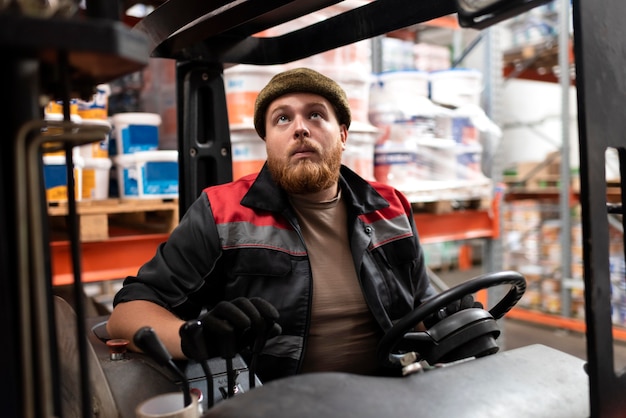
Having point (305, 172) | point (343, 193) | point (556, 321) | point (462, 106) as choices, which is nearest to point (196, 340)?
point (305, 172)

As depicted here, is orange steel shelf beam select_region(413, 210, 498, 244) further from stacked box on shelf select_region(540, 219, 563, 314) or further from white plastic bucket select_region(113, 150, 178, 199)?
stacked box on shelf select_region(540, 219, 563, 314)

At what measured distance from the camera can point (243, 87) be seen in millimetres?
3072

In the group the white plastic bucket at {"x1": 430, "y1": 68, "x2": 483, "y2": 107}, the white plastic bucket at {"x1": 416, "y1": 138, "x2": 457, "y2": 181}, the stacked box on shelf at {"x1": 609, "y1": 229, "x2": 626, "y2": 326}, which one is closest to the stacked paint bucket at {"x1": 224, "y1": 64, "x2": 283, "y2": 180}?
the white plastic bucket at {"x1": 416, "y1": 138, "x2": 457, "y2": 181}

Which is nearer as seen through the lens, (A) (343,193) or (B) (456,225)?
(A) (343,193)

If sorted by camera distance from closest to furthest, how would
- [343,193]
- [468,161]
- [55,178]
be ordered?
1. [343,193]
2. [55,178]
3. [468,161]

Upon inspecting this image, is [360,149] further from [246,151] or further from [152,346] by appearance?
[152,346]

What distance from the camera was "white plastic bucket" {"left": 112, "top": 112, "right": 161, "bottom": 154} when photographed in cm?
304

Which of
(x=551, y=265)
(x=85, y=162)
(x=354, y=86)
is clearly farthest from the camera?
(x=551, y=265)

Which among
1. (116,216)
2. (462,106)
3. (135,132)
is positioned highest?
(462,106)

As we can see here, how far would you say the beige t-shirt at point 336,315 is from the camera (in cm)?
214

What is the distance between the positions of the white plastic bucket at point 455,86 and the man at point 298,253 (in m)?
1.72

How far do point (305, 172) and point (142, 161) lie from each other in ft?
3.80

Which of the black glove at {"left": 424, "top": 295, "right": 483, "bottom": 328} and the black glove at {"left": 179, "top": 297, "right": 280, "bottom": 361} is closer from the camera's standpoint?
the black glove at {"left": 179, "top": 297, "right": 280, "bottom": 361}

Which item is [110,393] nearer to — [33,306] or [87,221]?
[33,306]
